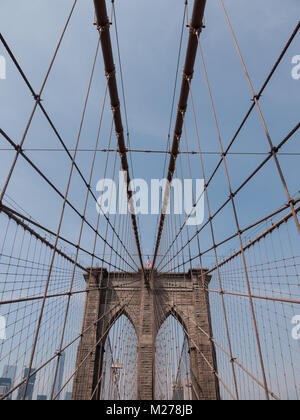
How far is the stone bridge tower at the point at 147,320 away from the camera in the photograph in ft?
40.5

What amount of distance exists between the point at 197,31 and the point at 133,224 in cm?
1029

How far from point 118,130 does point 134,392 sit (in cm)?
1337

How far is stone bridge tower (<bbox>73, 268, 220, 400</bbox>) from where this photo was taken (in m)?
12.4

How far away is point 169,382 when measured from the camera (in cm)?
760

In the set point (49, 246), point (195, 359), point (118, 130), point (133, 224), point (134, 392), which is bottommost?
point (134, 392)

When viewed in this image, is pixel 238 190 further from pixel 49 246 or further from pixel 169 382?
pixel 169 382

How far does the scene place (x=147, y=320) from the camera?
14.3 meters

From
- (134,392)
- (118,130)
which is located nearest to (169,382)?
(134,392)
